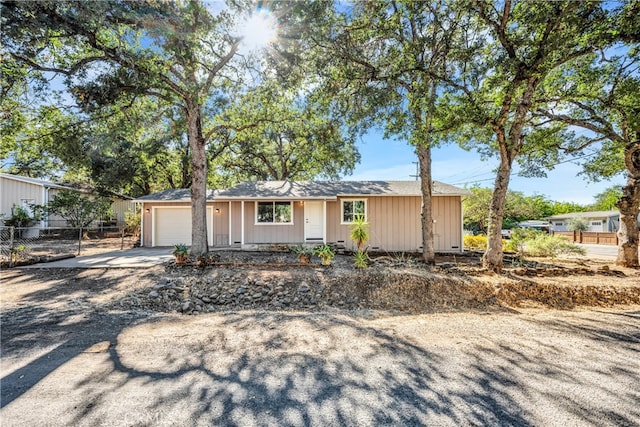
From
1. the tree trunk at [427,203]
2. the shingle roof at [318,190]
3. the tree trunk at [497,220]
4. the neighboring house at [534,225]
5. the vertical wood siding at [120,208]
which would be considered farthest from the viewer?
the neighboring house at [534,225]

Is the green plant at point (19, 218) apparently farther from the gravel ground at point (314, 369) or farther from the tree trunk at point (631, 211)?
the tree trunk at point (631, 211)

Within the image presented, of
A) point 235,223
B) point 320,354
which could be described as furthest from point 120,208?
point 320,354

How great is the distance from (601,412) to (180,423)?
138 inches

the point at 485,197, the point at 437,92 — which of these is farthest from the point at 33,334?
the point at 485,197

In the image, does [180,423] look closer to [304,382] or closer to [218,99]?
[304,382]

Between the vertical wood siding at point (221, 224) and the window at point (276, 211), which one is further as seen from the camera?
the vertical wood siding at point (221, 224)

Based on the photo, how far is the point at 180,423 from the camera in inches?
82.7

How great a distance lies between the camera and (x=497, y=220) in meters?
7.62

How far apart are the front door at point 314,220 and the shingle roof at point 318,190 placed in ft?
2.10

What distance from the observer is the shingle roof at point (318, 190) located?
1143 cm

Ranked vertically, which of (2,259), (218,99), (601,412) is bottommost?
(601,412)

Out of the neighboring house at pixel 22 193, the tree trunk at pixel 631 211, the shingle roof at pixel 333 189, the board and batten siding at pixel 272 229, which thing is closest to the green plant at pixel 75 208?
the neighboring house at pixel 22 193

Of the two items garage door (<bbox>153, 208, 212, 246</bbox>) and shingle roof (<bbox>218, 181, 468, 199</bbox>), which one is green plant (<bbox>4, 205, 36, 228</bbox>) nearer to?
garage door (<bbox>153, 208, 212, 246</bbox>)

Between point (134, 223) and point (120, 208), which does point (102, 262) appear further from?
point (120, 208)
